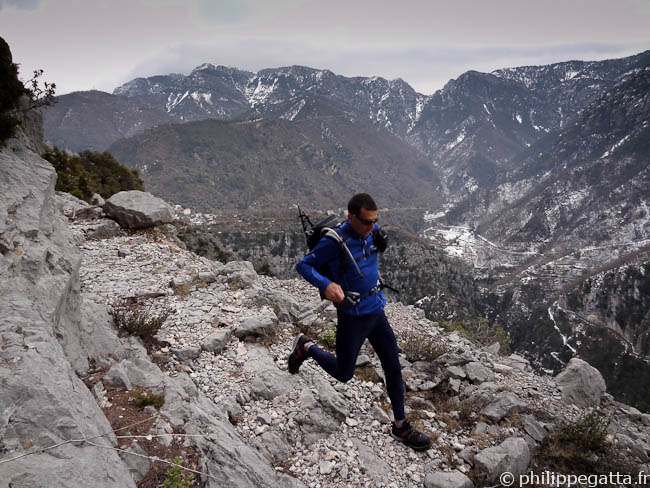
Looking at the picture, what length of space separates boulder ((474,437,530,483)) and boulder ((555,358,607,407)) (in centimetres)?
287

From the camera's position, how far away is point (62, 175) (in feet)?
70.8

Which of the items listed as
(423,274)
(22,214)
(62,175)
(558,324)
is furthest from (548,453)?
(558,324)

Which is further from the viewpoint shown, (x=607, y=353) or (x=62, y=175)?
(x=607, y=353)

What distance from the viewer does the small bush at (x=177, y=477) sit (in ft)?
11.1

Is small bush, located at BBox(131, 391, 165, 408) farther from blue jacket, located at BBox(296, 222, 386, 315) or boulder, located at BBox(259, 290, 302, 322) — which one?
boulder, located at BBox(259, 290, 302, 322)

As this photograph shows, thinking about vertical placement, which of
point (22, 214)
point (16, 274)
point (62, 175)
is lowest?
point (16, 274)

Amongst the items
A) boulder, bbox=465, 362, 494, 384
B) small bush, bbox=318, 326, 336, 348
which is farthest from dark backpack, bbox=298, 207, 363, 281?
boulder, bbox=465, 362, 494, 384

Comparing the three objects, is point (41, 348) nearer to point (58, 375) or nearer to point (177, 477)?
point (58, 375)

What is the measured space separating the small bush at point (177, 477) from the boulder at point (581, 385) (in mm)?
7641

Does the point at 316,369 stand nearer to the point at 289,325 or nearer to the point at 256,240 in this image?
the point at 289,325

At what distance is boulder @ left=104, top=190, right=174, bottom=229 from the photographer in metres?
13.1

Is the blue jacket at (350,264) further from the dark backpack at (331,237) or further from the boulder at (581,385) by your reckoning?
the boulder at (581,385)

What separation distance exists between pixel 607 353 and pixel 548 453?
5855 inches

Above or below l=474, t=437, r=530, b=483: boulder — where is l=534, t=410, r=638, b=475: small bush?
below
